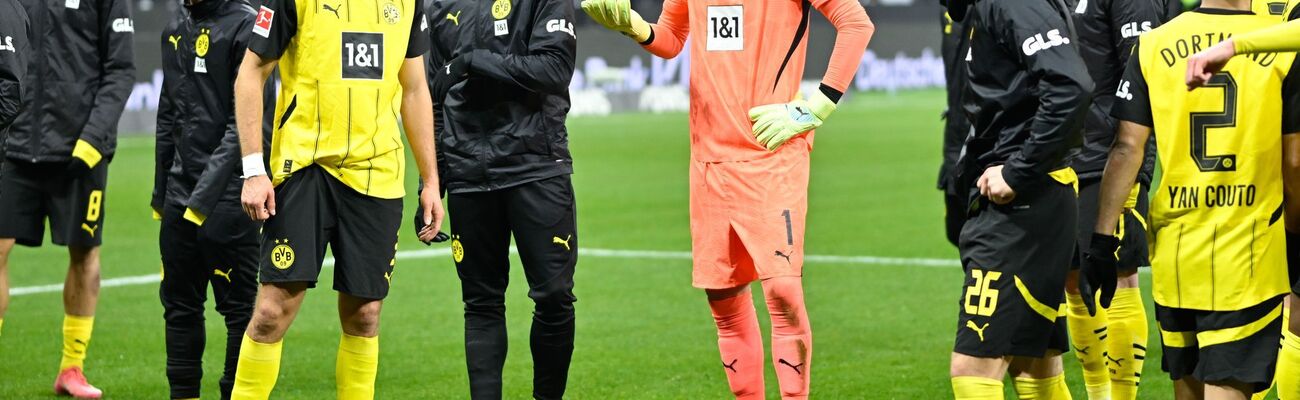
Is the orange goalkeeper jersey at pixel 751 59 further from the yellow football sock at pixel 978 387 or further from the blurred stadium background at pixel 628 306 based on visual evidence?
the blurred stadium background at pixel 628 306

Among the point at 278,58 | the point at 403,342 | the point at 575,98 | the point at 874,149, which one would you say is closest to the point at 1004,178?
the point at 278,58

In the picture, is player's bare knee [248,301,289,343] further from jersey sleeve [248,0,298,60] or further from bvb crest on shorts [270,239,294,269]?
jersey sleeve [248,0,298,60]

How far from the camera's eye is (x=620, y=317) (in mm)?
9539

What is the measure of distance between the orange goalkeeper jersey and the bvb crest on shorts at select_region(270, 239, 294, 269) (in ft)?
5.40

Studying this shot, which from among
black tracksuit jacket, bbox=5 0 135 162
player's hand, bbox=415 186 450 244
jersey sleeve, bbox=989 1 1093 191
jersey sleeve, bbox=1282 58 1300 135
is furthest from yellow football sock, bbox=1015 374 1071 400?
black tracksuit jacket, bbox=5 0 135 162

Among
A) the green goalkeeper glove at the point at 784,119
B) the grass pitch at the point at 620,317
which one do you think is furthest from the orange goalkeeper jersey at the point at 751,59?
the grass pitch at the point at 620,317

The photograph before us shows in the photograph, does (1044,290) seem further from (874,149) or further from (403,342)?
(874,149)

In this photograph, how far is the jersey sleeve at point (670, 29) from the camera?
20.3ft

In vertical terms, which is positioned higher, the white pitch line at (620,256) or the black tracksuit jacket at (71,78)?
the black tracksuit jacket at (71,78)

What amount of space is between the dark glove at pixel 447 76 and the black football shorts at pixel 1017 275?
2.06m

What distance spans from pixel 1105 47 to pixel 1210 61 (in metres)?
2.00

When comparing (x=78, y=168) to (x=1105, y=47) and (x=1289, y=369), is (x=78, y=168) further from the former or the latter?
(x=1289, y=369)

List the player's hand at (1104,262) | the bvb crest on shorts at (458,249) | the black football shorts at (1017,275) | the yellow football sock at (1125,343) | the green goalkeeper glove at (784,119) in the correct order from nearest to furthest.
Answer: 1. the black football shorts at (1017,275)
2. the player's hand at (1104,262)
3. the green goalkeeper glove at (784,119)
4. the bvb crest on shorts at (458,249)
5. the yellow football sock at (1125,343)

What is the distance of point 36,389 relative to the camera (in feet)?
24.4
